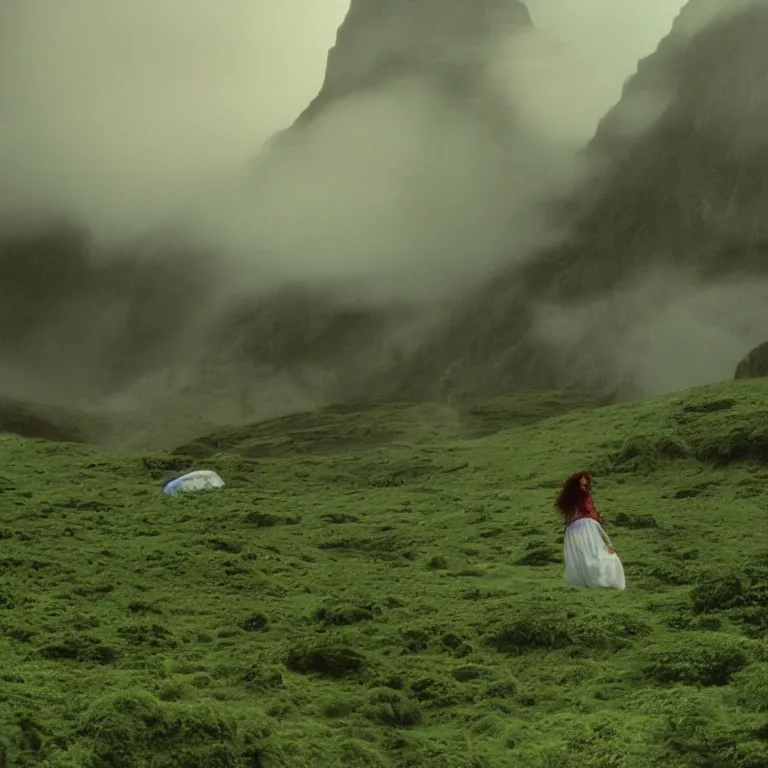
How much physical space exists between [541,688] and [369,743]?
2.62 m

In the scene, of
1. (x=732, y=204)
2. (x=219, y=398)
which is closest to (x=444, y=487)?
(x=732, y=204)

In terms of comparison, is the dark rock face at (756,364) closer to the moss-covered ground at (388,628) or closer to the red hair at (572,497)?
the moss-covered ground at (388,628)

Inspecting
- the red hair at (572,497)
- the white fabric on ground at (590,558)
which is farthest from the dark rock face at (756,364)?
the white fabric on ground at (590,558)

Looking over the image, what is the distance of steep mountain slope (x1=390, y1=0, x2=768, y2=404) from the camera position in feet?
437

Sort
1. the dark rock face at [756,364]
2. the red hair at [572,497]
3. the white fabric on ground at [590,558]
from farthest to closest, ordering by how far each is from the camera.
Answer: the dark rock face at [756,364] < the red hair at [572,497] < the white fabric on ground at [590,558]

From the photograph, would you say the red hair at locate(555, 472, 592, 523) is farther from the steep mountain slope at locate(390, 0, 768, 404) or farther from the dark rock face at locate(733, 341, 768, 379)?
the steep mountain slope at locate(390, 0, 768, 404)

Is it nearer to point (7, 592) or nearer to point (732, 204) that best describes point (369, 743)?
point (7, 592)

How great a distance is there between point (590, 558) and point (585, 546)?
227mm

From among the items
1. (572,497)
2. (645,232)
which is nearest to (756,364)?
(572,497)

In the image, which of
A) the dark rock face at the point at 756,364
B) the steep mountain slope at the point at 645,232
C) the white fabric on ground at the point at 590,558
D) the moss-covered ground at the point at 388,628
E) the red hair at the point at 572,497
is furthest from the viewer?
the steep mountain slope at the point at 645,232

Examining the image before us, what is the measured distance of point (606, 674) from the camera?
13.2 meters

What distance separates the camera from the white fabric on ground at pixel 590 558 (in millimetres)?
18328

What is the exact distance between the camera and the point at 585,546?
730 inches

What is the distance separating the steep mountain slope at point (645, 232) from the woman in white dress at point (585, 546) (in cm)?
10357
